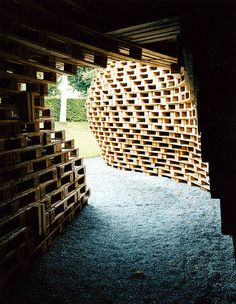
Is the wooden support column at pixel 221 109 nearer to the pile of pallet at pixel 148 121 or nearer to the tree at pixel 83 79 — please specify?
the pile of pallet at pixel 148 121

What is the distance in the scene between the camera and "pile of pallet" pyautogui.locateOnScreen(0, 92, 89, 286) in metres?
4.18

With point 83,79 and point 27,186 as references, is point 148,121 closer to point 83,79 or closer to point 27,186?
point 27,186

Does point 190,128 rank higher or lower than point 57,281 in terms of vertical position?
higher

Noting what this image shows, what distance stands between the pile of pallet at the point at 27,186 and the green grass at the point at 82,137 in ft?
35.4

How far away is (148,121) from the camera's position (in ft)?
32.8

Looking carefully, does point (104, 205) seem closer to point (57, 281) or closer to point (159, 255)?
point (159, 255)

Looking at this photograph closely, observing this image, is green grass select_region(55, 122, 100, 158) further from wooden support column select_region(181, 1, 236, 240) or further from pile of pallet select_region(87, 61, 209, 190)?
wooden support column select_region(181, 1, 236, 240)

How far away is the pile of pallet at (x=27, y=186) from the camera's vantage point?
4180 mm

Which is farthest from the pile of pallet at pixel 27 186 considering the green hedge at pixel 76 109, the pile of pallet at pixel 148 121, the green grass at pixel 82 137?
the green hedge at pixel 76 109

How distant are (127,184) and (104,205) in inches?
85.0

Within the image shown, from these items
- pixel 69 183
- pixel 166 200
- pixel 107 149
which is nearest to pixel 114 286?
pixel 69 183

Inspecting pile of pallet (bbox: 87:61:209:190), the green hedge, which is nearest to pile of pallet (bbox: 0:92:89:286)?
pile of pallet (bbox: 87:61:209:190)

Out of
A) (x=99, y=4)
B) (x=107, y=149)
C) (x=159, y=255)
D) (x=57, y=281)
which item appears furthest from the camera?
(x=107, y=149)

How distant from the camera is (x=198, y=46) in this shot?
2619 mm
